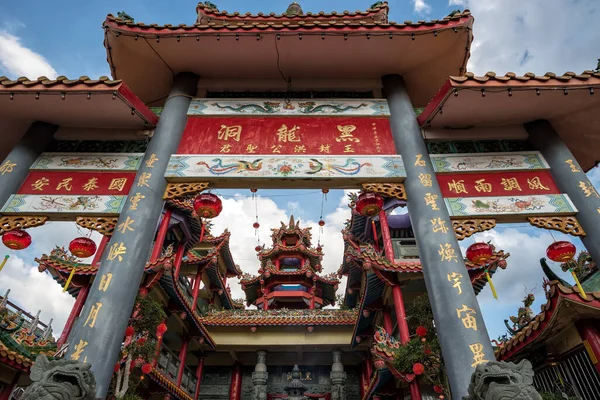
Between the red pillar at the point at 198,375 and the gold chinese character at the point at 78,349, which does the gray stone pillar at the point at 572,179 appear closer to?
the gold chinese character at the point at 78,349

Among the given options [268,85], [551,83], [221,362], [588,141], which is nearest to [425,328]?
[588,141]

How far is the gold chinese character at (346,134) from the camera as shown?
5484 millimetres

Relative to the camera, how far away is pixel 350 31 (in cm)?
554

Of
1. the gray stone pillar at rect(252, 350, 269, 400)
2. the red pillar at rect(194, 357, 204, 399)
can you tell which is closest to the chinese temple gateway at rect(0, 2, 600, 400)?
the red pillar at rect(194, 357, 204, 399)

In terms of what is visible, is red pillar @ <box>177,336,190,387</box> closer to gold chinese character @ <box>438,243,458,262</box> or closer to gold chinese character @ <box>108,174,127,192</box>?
gold chinese character @ <box>108,174,127,192</box>

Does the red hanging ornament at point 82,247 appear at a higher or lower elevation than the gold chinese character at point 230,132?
lower

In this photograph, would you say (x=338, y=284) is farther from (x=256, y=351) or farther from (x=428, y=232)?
(x=428, y=232)

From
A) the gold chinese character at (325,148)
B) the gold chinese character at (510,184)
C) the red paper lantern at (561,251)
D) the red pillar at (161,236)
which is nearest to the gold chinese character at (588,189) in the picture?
the gold chinese character at (510,184)

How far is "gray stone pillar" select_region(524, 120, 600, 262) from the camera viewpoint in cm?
447

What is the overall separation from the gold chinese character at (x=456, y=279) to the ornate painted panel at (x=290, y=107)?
110 inches

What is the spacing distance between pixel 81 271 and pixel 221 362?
812 cm

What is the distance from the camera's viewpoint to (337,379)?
14.8 m

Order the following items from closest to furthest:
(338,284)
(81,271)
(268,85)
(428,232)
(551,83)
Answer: (428,232)
(551,83)
(268,85)
(81,271)
(338,284)

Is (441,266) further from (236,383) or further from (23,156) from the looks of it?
(236,383)
